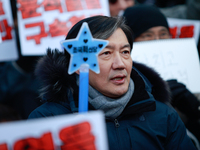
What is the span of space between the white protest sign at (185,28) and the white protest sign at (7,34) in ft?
6.81

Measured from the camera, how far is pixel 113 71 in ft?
5.67

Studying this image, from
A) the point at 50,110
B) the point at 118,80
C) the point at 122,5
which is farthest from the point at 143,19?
the point at 50,110

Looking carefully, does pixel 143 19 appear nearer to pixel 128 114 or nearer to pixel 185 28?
pixel 185 28

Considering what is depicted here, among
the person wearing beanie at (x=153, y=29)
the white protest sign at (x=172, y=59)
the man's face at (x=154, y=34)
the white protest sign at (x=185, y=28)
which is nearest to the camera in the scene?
the person wearing beanie at (x=153, y=29)

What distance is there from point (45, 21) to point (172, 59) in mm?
1492

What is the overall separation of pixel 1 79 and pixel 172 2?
4.89 metres

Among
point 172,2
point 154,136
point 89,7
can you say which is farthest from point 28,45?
point 172,2

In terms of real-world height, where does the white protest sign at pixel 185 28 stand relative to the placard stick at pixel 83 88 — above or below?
above

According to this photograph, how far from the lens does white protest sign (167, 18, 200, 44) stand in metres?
3.26

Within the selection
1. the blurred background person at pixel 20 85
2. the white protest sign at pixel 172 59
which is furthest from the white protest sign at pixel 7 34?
the white protest sign at pixel 172 59

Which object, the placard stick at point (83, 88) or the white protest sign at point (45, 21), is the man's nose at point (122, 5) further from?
the placard stick at point (83, 88)

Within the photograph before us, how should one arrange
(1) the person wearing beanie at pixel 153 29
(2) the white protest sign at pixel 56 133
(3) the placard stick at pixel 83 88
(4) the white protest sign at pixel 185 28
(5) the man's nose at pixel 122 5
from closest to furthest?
1. (2) the white protest sign at pixel 56 133
2. (3) the placard stick at pixel 83 88
3. (1) the person wearing beanie at pixel 153 29
4. (4) the white protest sign at pixel 185 28
5. (5) the man's nose at pixel 122 5

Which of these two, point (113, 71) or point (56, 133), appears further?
point (113, 71)

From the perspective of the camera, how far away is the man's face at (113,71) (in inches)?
68.0
